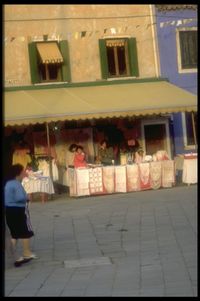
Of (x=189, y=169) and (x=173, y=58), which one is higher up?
(x=173, y=58)

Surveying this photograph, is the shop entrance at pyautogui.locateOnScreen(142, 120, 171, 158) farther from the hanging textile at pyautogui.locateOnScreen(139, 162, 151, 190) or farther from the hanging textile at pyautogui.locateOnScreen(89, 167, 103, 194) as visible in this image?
the hanging textile at pyautogui.locateOnScreen(89, 167, 103, 194)

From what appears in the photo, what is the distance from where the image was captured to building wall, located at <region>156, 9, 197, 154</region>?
2308 centimetres

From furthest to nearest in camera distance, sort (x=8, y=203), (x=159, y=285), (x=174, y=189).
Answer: (x=174, y=189) → (x=8, y=203) → (x=159, y=285)

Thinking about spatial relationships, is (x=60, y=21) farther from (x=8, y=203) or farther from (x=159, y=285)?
(x=159, y=285)

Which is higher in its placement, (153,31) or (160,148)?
(153,31)

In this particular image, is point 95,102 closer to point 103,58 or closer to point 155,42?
point 103,58

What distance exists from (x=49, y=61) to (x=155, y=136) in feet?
14.7

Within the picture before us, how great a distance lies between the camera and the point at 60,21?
22.3m

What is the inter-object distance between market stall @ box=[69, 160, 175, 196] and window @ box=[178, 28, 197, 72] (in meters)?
5.20

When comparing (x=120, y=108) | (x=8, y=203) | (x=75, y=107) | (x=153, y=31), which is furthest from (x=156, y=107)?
(x=8, y=203)

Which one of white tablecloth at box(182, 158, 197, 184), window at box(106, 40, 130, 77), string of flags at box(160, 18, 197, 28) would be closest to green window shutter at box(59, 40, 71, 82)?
window at box(106, 40, 130, 77)

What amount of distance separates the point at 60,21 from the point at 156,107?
4.97 meters

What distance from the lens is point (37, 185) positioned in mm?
18141

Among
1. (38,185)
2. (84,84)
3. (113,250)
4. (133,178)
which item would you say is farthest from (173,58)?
(113,250)
